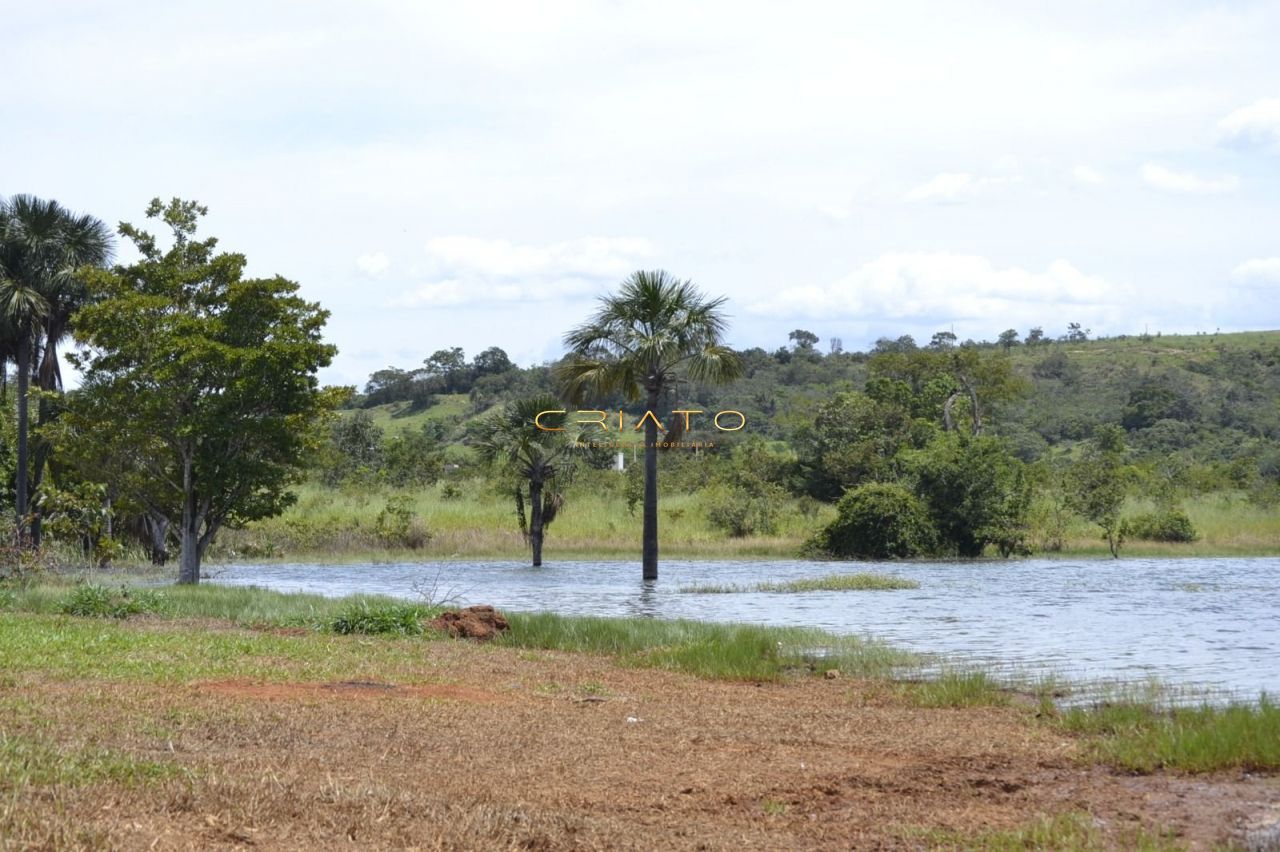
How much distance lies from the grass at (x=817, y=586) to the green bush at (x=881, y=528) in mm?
13479

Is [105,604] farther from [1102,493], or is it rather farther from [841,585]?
[1102,493]

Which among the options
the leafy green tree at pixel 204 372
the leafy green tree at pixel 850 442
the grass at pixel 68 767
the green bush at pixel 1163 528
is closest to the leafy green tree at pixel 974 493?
the green bush at pixel 1163 528

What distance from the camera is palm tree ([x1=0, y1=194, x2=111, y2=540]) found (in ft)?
121

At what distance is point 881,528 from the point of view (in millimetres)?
49906

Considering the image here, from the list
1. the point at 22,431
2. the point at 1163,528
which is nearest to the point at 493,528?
the point at 22,431

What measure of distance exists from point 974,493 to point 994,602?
20.4 metres

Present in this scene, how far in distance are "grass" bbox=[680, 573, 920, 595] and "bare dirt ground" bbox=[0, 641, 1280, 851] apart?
2008 cm

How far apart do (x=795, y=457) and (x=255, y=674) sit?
52.5 m

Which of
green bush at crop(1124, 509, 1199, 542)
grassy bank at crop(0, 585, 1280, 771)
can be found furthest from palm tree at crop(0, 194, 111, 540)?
green bush at crop(1124, 509, 1199, 542)

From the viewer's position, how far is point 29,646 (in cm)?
1590

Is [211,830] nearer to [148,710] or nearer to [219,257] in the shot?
[148,710]

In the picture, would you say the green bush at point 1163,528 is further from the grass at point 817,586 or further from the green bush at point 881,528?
the grass at point 817,586

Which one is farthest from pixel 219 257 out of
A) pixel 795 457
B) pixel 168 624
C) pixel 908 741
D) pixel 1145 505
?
pixel 1145 505

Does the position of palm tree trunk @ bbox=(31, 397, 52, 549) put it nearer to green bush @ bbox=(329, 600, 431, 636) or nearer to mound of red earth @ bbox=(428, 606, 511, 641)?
green bush @ bbox=(329, 600, 431, 636)
